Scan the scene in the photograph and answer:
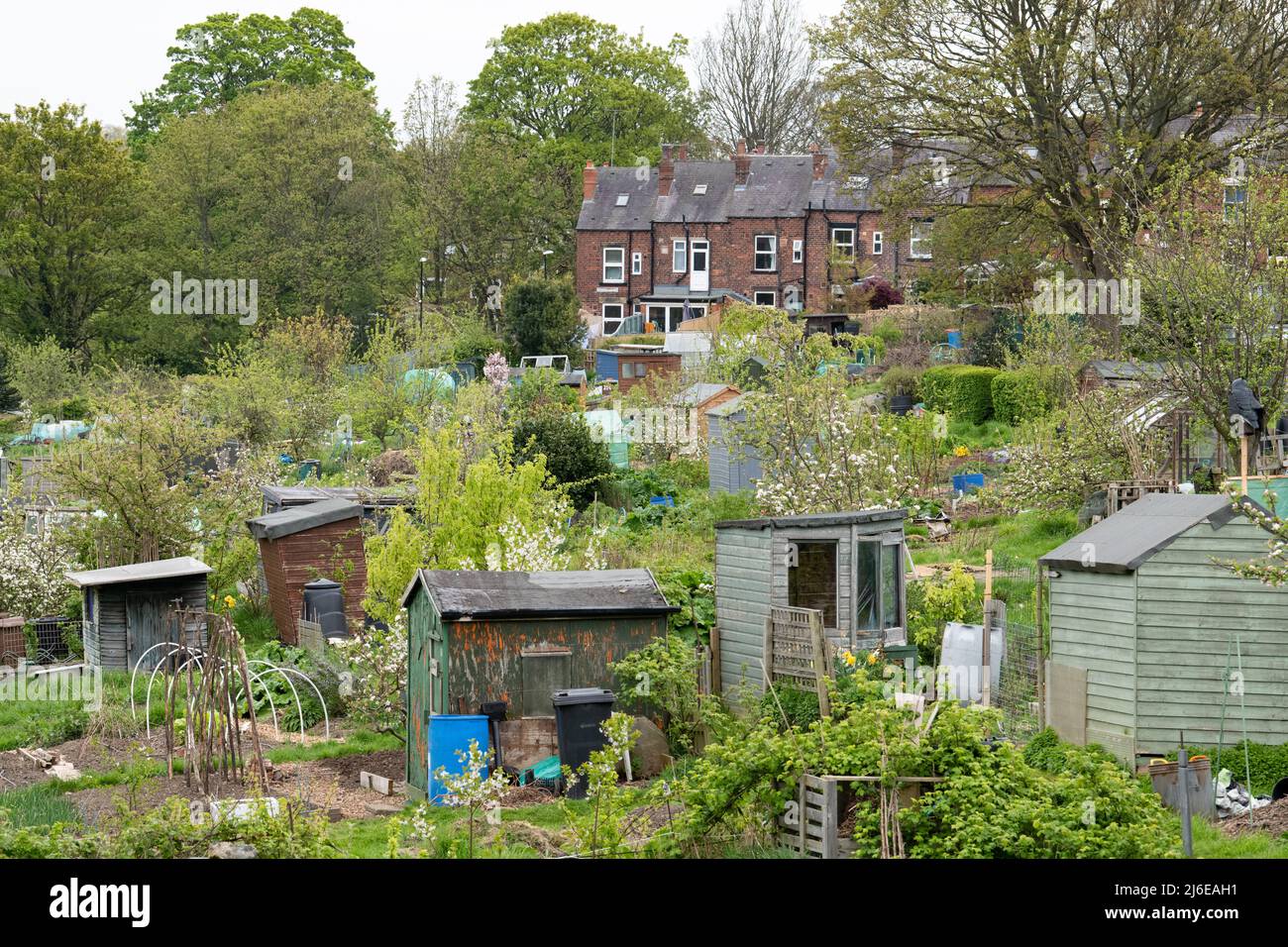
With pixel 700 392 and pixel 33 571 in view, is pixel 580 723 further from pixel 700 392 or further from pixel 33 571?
pixel 700 392

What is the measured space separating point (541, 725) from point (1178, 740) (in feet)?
21.7

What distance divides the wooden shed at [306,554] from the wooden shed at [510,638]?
6839 mm

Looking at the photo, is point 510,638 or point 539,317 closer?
point 510,638

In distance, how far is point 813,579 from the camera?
60.2ft

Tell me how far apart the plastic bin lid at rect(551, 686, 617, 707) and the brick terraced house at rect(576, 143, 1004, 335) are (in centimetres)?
4446

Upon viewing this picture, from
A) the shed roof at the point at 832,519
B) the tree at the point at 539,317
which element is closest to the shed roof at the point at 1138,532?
the shed roof at the point at 832,519

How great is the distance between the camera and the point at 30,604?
79.1 feet

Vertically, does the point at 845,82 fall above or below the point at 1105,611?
above

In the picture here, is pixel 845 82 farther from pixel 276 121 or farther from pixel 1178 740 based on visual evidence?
pixel 276 121

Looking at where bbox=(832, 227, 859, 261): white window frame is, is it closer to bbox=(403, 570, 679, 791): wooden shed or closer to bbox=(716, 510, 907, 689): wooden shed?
bbox=(716, 510, 907, 689): wooden shed

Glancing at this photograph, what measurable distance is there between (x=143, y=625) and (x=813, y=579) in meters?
10.1

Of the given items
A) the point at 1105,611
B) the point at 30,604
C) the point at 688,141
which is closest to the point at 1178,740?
the point at 1105,611

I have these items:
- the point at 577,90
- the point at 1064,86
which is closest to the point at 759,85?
the point at 577,90

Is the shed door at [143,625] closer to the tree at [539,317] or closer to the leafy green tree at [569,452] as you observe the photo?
the leafy green tree at [569,452]
